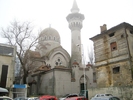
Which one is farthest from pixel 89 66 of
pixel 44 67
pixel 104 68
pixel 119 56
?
pixel 119 56

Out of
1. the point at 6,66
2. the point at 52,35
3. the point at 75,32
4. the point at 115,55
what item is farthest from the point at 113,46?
the point at 52,35

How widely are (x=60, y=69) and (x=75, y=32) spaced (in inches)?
715

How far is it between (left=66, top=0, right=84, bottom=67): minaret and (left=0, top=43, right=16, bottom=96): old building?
830 inches

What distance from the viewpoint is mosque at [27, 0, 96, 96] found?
102ft

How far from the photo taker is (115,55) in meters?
22.2

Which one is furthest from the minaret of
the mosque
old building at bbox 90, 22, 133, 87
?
old building at bbox 90, 22, 133, 87

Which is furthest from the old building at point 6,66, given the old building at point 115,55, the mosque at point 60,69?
the old building at point 115,55

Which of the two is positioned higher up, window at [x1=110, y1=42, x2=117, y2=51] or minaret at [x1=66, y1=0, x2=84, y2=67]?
minaret at [x1=66, y1=0, x2=84, y2=67]

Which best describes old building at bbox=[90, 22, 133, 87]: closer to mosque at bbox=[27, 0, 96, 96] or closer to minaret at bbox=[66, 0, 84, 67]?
mosque at bbox=[27, 0, 96, 96]

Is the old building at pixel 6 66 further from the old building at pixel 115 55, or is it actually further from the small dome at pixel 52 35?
the small dome at pixel 52 35

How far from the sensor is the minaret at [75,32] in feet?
146

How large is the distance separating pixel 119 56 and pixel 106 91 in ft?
17.0

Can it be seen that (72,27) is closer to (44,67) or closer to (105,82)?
(44,67)

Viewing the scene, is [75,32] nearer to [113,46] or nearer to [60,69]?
[60,69]
